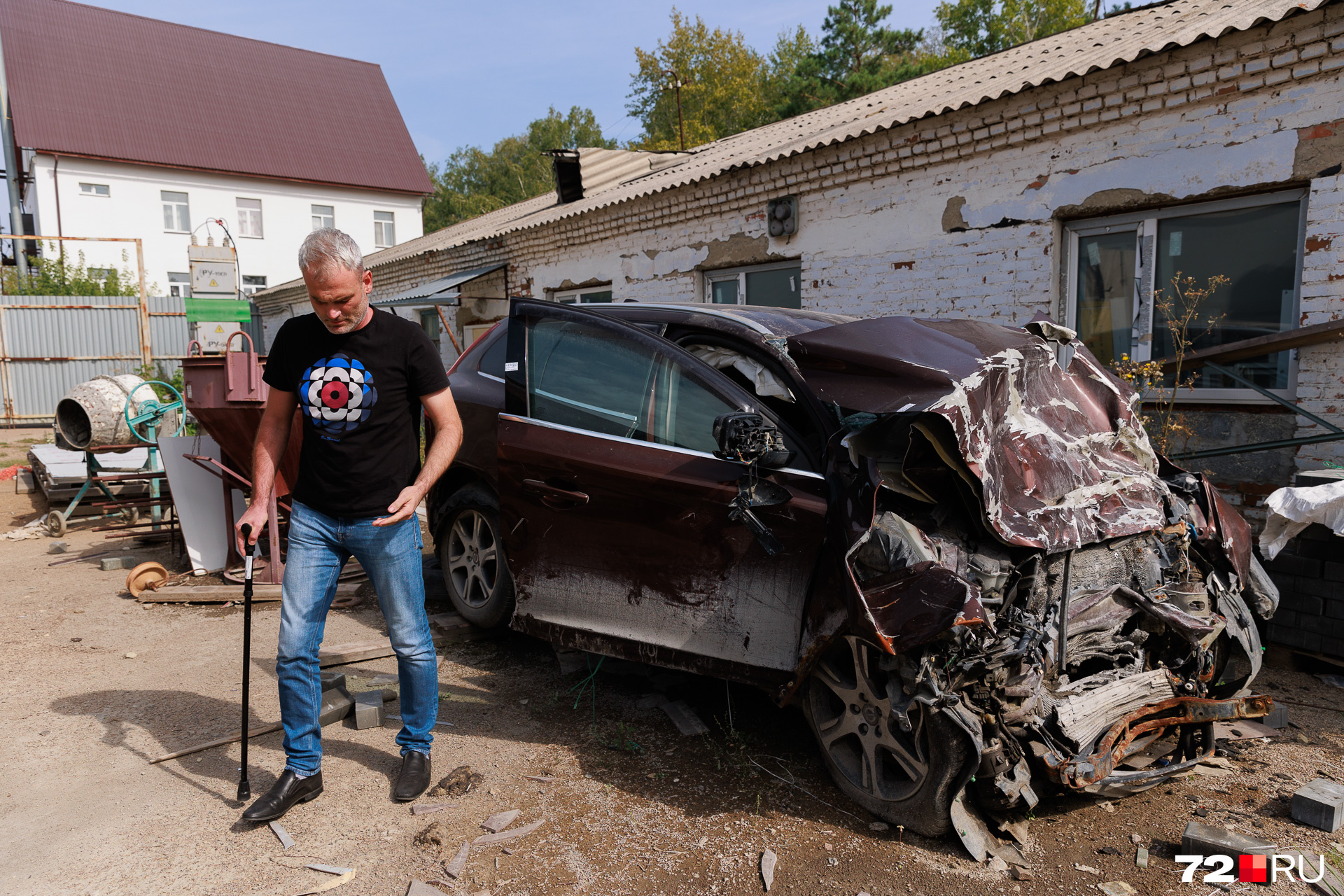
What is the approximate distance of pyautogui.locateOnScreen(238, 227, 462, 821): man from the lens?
9.98ft

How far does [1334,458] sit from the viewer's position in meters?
5.12

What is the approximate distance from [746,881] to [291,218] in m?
31.9

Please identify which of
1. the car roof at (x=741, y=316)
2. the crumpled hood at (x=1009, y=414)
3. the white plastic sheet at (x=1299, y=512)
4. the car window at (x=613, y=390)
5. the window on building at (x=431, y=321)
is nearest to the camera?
the crumpled hood at (x=1009, y=414)

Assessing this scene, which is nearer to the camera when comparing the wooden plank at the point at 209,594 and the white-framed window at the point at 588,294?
the wooden plank at the point at 209,594

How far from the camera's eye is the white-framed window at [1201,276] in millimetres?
5391

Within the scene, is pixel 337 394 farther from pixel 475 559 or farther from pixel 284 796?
pixel 475 559

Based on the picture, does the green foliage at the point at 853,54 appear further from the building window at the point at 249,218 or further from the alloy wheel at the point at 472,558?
the alloy wheel at the point at 472,558

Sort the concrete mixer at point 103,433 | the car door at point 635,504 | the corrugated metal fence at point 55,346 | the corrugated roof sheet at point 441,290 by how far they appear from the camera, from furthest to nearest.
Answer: the corrugated metal fence at point 55,346 < the corrugated roof sheet at point 441,290 < the concrete mixer at point 103,433 < the car door at point 635,504

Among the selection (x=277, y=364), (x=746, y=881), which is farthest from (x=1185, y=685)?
(x=277, y=364)

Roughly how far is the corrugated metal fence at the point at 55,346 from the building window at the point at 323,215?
12889 mm

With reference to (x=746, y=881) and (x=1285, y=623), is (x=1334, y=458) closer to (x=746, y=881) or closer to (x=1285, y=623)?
(x=1285, y=623)

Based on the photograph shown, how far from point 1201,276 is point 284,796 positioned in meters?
6.32

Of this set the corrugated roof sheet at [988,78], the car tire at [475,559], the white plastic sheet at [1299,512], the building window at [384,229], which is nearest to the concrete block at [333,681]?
the car tire at [475,559]

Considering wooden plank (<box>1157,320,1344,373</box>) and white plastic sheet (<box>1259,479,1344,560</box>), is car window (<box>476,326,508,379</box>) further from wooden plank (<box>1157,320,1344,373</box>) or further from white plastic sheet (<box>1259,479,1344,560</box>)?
wooden plank (<box>1157,320,1344,373</box>)
